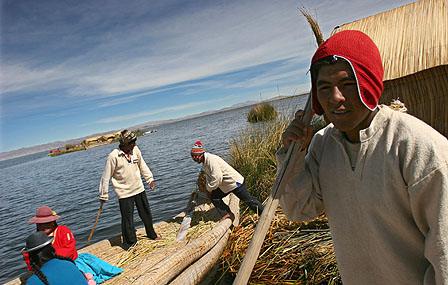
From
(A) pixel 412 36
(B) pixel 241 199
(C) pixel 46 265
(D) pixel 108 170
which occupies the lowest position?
(B) pixel 241 199

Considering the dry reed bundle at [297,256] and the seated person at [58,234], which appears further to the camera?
the seated person at [58,234]

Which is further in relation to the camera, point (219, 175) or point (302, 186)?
point (219, 175)

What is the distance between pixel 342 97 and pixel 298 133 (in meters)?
0.27

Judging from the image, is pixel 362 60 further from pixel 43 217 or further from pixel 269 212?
pixel 43 217

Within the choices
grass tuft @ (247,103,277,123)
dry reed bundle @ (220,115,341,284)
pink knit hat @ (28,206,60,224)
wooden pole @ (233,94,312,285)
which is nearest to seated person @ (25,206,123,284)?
pink knit hat @ (28,206,60,224)

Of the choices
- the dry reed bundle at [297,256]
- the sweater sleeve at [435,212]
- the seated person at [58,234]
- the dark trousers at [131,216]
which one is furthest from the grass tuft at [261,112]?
the sweater sleeve at [435,212]

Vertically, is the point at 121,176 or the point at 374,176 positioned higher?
the point at 374,176

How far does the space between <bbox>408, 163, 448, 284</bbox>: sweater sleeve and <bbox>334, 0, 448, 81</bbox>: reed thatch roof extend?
10.8 ft

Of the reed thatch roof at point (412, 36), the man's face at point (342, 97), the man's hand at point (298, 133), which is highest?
the reed thatch roof at point (412, 36)

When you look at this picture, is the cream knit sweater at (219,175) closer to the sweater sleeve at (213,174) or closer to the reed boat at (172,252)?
the sweater sleeve at (213,174)

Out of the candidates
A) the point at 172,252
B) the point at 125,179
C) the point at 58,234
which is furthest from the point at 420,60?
the point at 58,234

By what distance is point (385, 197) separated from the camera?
3.36 ft

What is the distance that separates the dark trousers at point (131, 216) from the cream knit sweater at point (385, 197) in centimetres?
483

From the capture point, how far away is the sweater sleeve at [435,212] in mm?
902
